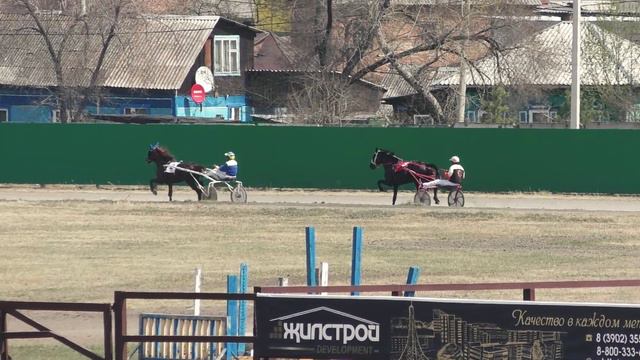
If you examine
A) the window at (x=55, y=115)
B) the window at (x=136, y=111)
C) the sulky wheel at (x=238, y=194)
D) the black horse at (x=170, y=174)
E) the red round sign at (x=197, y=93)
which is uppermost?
the red round sign at (x=197, y=93)

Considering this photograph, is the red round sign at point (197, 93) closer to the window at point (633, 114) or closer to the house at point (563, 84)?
the house at point (563, 84)

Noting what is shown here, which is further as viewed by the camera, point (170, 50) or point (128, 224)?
point (170, 50)

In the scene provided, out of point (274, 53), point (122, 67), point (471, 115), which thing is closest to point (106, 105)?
point (122, 67)

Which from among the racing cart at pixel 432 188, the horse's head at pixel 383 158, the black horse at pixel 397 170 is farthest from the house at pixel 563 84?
the racing cart at pixel 432 188

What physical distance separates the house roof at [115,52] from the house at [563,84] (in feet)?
34.5

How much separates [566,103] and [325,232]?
3246 cm

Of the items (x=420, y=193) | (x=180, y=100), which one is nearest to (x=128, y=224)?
(x=420, y=193)

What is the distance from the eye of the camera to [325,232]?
3052cm

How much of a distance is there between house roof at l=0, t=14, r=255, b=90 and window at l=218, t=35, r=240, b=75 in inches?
52.6

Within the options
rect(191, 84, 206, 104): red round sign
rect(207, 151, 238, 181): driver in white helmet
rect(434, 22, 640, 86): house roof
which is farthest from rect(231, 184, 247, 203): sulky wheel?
rect(434, 22, 640, 86): house roof

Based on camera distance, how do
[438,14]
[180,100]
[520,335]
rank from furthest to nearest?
[180,100], [438,14], [520,335]

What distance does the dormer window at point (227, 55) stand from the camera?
207 ft

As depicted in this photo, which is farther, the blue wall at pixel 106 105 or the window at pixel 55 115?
the blue wall at pixel 106 105

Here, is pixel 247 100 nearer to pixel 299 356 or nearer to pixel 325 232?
pixel 325 232
